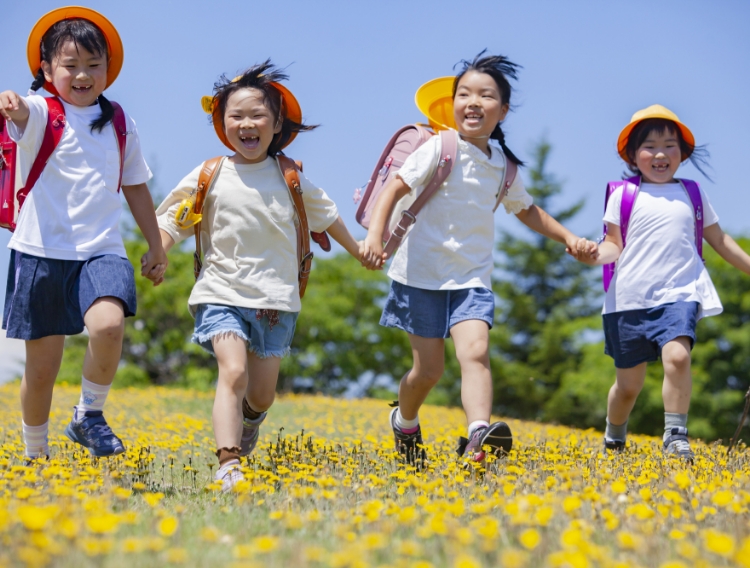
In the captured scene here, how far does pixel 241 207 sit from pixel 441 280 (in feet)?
4.19

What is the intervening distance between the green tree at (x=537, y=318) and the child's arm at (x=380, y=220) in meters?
28.0

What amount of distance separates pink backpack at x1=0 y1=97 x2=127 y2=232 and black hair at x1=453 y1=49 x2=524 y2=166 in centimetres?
244

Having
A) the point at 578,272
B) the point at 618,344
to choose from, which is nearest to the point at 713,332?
the point at 578,272

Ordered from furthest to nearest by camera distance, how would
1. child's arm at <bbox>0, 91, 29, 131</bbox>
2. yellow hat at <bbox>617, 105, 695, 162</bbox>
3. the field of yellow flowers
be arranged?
1. yellow hat at <bbox>617, 105, 695, 162</bbox>
2. child's arm at <bbox>0, 91, 29, 131</bbox>
3. the field of yellow flowers

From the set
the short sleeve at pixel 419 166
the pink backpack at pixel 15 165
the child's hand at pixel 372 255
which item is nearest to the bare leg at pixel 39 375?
the pink backpack at pixel 15 165

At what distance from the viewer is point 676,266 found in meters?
5.87

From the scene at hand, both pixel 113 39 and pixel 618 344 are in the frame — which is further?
pixel 618 344

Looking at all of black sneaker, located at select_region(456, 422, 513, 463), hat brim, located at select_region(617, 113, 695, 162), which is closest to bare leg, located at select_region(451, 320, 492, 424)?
black sneaker, located at select_region(456, 422, 513, 463)

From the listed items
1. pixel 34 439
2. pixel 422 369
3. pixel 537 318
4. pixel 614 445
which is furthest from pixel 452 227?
pixel 537 318

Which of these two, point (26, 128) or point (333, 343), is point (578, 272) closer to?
point (333, 343)

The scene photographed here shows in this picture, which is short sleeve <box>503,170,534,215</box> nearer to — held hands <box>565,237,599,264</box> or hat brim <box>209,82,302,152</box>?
held hands <box>565,237,599,264</box>

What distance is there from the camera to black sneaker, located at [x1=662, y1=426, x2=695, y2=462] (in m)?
5.45

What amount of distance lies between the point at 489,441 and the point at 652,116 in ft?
9.75

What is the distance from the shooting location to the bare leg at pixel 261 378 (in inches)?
196
